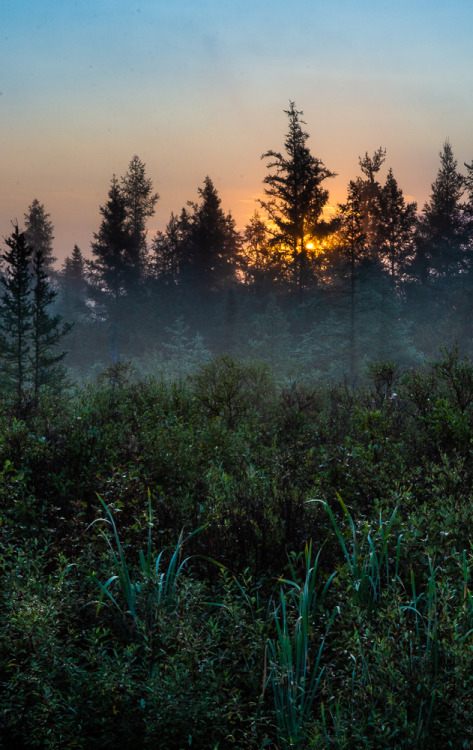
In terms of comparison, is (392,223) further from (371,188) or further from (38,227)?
(38,227)

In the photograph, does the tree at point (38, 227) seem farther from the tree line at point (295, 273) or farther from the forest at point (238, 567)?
the forest at point (238, 567)

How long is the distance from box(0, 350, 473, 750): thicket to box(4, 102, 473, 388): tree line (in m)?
26.7

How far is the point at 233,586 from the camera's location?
4449 mm

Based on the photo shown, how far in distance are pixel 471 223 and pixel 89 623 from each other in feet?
143

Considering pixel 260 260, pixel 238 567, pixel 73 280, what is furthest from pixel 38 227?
pixel 238 567

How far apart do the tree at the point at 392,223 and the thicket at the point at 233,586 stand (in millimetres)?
34912

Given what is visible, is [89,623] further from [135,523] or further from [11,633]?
[135,523]

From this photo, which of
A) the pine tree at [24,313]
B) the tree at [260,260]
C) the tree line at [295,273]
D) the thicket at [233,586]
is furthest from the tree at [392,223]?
the thicket at [233,586]

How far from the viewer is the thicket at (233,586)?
2980 millimetres

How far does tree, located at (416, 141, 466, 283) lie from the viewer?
42938 mm

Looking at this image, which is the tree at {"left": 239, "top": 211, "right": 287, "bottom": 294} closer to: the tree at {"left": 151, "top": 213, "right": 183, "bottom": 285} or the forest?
the tree at {"left": 151, "top": 213, "right": 183, "bottom": 285}

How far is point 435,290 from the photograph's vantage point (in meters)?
42.8

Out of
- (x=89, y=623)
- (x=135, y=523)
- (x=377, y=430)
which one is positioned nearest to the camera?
(x=89, y=623)

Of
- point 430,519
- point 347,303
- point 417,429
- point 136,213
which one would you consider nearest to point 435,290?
point 347,303
